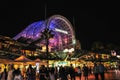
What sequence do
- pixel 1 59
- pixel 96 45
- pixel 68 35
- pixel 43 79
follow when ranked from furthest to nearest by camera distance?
pixel 96 45
pixel 68 35
pixel 1 59
pixel 43 79

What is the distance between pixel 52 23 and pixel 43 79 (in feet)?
228

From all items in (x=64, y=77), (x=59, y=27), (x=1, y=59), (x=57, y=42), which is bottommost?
(x=64, y=77)

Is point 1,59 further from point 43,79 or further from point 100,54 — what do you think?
point 100,54

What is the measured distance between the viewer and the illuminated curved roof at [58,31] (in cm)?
7994

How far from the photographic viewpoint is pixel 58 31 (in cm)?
8425

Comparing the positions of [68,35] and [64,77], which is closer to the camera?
[64,77]

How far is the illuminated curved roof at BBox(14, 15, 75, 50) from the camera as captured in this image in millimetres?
79938

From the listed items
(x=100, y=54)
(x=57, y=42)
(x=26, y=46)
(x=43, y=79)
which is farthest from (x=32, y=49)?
(x=100, y=54)

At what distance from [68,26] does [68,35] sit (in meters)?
5.00

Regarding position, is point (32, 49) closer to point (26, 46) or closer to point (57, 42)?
point (26, 46)

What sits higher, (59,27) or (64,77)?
Answer: (59,27)

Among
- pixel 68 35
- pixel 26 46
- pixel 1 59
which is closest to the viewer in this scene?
pixel 1 59

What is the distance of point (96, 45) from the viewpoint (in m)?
114

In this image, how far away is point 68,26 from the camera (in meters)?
84.1
